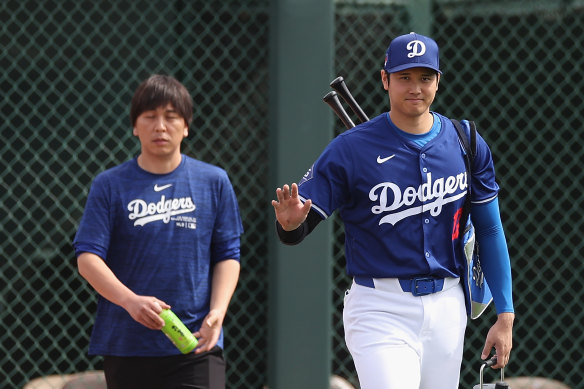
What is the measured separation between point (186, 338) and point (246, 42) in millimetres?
2119

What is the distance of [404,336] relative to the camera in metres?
2.61

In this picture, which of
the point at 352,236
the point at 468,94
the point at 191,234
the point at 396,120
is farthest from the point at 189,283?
the point at 468,94

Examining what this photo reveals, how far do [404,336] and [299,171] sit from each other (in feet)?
5.80

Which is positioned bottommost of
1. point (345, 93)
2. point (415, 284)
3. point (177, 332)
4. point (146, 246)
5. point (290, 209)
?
point (177, 332)

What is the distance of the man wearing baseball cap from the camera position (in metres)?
2.62

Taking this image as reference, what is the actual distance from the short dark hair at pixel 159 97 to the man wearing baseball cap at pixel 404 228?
0.70 meters

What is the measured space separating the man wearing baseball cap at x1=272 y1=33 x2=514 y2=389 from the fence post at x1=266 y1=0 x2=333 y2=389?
1514 millimetres

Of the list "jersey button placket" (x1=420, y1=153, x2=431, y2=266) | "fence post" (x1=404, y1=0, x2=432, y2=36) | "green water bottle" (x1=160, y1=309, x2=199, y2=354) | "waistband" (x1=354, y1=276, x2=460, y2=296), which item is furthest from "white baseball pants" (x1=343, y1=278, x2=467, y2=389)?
"fence post" (x1=404, y1=0, x2=432, y2=36)

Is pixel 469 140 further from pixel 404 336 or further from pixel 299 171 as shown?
pixel 299 171

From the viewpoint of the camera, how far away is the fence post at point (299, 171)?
4258 millimetres

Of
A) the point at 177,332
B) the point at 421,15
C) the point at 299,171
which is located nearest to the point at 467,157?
→ the point at 177,332

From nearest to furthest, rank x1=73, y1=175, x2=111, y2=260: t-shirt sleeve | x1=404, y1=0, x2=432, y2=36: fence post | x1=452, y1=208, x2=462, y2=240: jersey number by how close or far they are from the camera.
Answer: x1=452, y1=208, x2=462, y2=240: jersey number → x1=73, y1=175, x2=111, y2=260: t-shirt sleeve → x1=404, y1=0, x2=432, y2=36: fence post

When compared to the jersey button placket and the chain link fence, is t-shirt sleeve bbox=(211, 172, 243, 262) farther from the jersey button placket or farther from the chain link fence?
the chain link fence

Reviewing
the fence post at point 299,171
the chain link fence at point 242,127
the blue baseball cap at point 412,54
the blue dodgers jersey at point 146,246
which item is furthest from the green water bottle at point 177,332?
the chain link fence at point 242,127
